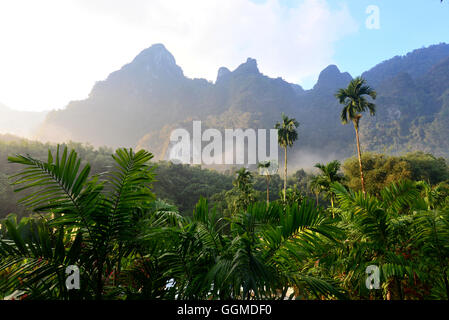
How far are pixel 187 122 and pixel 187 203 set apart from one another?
3936 inches

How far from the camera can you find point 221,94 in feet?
558

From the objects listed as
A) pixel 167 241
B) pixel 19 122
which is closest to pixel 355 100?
pixel 167 241

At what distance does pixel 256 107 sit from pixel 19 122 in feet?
535

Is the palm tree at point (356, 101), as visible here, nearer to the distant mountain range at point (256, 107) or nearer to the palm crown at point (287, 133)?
the palm crown at point (287, 133)

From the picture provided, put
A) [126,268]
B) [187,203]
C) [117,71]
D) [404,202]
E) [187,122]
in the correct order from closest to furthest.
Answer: [126,268] < [404,202] < [187,203] < [187,122] < [117,71]

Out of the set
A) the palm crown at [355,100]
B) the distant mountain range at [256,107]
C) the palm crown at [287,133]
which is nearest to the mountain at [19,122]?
the distant mountain range at [256,107]

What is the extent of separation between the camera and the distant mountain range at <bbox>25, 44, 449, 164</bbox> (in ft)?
378

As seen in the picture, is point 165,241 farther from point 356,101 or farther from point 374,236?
point 356,101

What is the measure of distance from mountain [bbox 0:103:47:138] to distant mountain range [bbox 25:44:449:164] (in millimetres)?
14376

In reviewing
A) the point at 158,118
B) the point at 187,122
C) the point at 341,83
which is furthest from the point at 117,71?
the point at 341,83

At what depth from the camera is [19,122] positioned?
510 feet

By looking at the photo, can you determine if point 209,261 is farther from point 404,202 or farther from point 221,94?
point 221,94

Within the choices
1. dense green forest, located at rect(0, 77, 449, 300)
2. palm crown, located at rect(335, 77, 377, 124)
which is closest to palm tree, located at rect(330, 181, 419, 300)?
dense green forest, located at rect(0, 77, 449, 300)

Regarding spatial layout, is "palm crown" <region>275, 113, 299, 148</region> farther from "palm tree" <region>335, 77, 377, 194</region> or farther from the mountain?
the mountain
